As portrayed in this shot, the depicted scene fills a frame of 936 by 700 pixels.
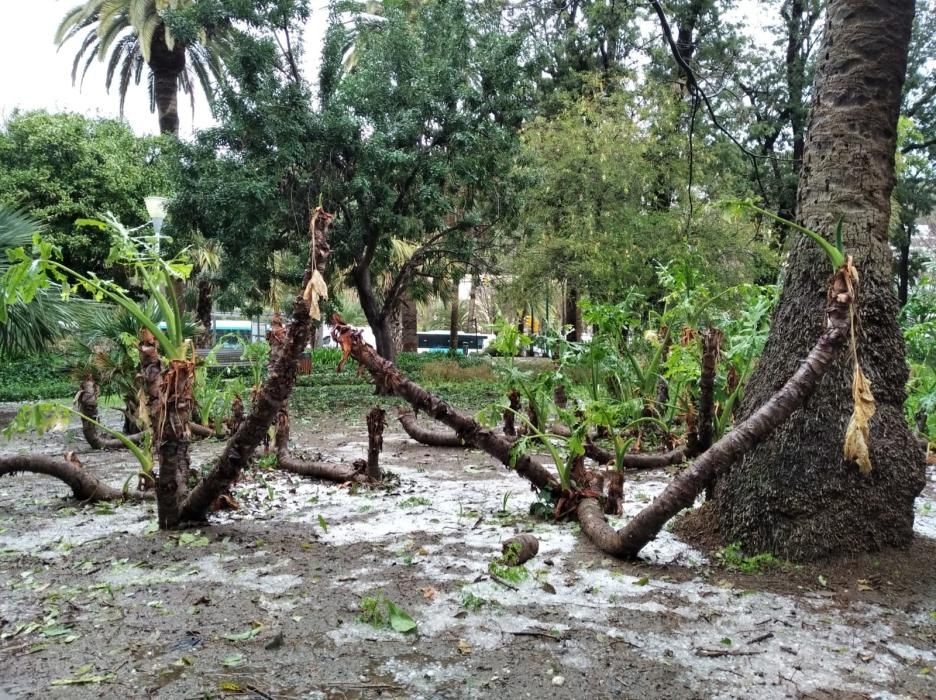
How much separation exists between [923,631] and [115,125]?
2539 centimetres

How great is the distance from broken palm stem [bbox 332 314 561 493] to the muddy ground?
0.33m

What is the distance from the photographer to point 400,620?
9.48 feet

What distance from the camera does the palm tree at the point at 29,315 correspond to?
1041cm

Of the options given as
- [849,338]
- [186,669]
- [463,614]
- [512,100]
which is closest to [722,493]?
[849,338]

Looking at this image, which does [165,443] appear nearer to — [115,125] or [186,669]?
[186,669]

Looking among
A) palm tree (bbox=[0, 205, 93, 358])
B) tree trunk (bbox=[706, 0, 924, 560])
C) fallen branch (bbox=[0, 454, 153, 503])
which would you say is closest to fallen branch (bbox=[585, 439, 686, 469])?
tree trunk (bbox=[706, 0, 924, 560])

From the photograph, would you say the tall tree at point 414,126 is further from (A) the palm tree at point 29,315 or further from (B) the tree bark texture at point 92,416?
(B) the tree bark texture at point 92,416

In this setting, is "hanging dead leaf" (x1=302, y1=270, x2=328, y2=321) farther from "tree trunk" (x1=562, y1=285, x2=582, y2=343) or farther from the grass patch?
"tree trunk" (x1=562, y1=285, x2=582, y2=343)

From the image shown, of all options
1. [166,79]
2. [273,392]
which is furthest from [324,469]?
[166,79]

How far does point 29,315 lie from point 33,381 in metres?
9.51

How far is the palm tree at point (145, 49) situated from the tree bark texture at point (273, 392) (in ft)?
66.0

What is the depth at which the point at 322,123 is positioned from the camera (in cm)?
1356

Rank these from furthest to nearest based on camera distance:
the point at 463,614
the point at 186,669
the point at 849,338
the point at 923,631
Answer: the point at 849,338, the point at 463,614, the point at 923,631, the point at 186,669

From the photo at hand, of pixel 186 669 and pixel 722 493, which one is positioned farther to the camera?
pixel 722 493
